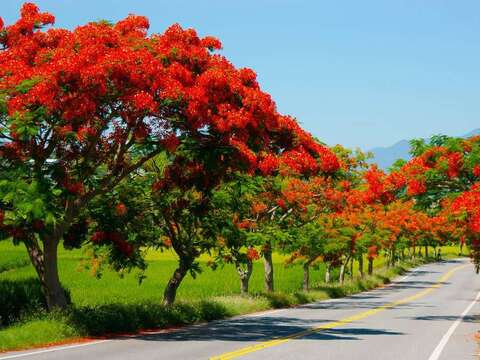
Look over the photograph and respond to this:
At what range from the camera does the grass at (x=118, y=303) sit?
1758cm

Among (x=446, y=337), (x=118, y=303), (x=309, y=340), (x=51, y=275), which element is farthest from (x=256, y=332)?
(x=51, y=275)

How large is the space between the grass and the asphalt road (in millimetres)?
837

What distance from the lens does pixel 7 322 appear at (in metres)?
21.4

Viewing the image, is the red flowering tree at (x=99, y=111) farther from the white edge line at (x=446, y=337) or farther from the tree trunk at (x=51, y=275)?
the white edge line at (x=446, y=337)

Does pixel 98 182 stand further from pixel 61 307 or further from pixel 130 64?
pixel 130 64

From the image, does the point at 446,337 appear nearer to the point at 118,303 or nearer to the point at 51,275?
the point at 118,303

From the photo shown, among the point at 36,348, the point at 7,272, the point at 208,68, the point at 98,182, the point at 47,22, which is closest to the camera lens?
the point at 36,348

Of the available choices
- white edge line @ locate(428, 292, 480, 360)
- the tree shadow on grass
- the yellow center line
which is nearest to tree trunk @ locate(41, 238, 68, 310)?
the tree shadow on grass

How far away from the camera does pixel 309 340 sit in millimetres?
18328

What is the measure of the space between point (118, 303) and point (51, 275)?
9.95ft

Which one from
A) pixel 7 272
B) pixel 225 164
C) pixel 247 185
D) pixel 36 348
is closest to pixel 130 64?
pixel 225 164

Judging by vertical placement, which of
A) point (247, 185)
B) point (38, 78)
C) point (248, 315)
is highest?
point (38, 78)

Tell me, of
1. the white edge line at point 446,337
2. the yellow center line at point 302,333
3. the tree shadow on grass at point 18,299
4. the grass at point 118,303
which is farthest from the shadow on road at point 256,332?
the tree shadow on grass at point 18,299

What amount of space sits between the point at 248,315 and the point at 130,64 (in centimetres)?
1402
